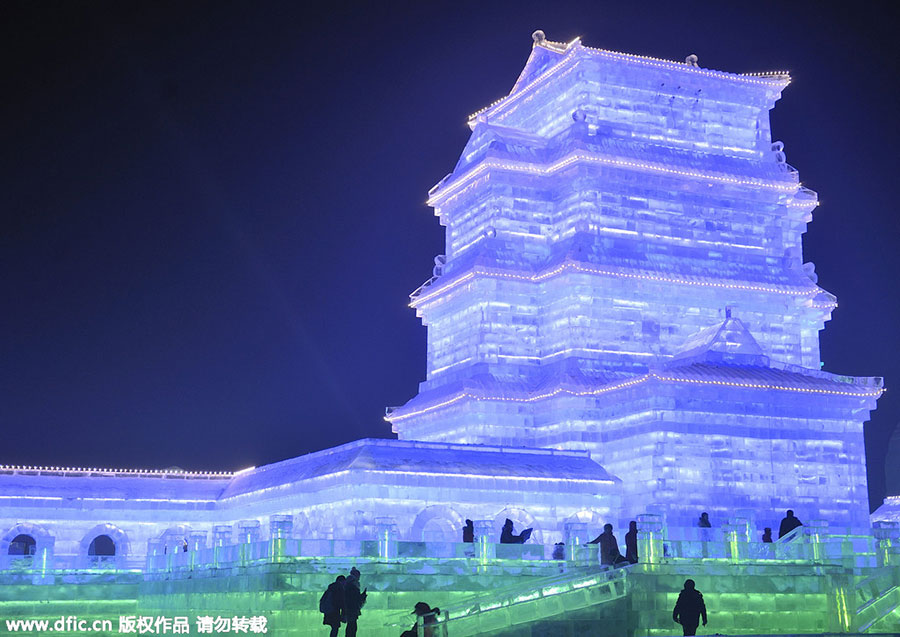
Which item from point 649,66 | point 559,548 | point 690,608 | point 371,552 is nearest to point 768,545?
point 559,548

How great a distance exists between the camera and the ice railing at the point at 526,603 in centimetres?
2444

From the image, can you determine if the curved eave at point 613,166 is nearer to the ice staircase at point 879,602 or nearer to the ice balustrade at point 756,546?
the ice balustrade at point 756,546

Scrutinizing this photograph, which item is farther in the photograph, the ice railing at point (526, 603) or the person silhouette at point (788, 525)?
the person silhouette at point (788, 525)

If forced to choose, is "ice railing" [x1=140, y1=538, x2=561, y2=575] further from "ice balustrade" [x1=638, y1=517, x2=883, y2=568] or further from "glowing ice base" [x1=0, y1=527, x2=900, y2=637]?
"ice balustrade" [x1=638, y1=517, x2=883, y2=568]

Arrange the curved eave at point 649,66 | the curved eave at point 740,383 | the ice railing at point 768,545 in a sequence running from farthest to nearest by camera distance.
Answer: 1. the curved eave at point 649,66
2. the curved eave at point 740,383
3. the ice railing at point 768,545

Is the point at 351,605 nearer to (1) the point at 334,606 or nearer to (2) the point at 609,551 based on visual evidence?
(1) the point at 334,606

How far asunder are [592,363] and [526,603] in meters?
20.4

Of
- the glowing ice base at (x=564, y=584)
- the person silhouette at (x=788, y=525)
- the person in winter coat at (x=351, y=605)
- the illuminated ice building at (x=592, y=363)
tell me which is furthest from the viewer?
the illuminated ice building at (x=592, y=363)

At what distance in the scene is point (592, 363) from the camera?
149ft

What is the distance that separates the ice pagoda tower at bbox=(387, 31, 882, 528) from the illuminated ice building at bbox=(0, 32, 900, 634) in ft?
0.30

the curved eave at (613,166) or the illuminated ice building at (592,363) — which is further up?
the curved eave at (613,166)

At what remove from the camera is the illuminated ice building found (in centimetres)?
4006

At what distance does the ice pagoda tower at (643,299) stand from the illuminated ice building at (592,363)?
0.09m

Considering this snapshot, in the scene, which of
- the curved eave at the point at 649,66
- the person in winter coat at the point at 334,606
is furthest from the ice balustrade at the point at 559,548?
the curved eave at the point at 649,66
